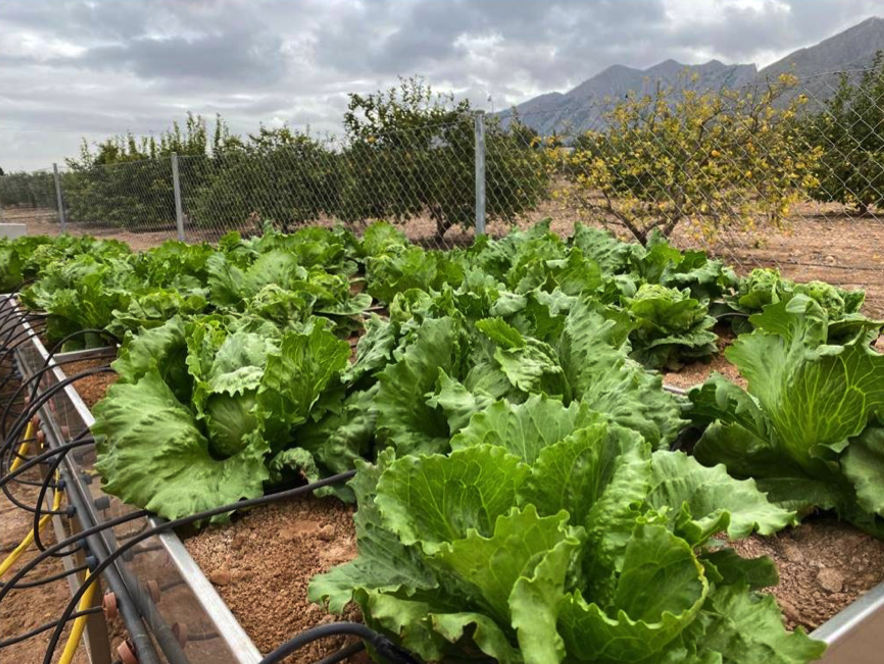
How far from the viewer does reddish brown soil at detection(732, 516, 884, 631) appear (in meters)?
1.54

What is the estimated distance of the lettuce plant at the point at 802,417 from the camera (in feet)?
5.64

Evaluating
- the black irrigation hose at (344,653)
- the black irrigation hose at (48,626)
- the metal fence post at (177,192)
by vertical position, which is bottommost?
the black irrigation hose at (48,626)

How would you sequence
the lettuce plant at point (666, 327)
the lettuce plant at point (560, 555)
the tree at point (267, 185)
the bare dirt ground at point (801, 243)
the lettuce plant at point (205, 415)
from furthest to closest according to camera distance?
the tree at point (267, 185) < the bare dirt ground at point (801, 243) < the lettuce plant at point (666, 327) < the lettuce plant at point (205, 415) < the lettuce plant at point (560, 555)

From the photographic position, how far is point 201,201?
14289mm

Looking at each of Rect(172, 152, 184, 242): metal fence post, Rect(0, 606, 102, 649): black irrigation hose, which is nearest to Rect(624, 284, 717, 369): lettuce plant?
Rect(0, 606, 102, 649): black irrigation hose

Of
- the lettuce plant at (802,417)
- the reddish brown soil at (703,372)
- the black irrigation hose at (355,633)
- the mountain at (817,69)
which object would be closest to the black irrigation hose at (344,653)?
the black irrigation hose at (355,633)

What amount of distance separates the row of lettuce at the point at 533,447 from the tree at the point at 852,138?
322 centimetres

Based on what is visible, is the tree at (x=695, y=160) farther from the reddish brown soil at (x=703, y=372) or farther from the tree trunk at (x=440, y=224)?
the reddish brown soil at (x=703, y=372)

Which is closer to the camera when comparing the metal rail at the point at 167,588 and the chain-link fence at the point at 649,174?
the metal rail at the point at 167,588

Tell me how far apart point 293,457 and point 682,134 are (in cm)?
645

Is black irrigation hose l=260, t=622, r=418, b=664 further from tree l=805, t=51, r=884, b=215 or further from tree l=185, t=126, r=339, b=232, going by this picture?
tree l=185, t=126, r=339, b=232

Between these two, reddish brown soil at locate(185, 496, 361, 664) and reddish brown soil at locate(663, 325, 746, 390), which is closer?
reddish brown soil at locate(185, 496, 361, 664)

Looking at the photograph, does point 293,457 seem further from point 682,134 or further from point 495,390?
point 682,134

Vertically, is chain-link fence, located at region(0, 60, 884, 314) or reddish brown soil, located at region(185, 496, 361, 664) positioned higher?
chain-link fence, located at region(0, 60, 884, 314)
